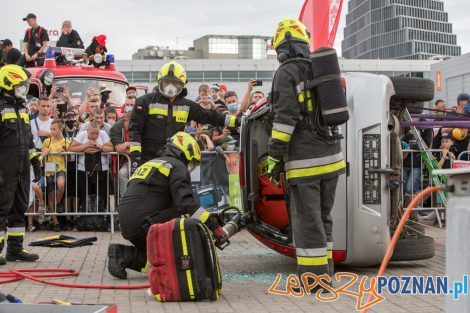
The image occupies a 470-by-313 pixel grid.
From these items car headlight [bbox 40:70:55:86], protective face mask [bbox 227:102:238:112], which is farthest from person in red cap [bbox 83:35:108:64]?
protective face mask [bbox 227:102:238:112]

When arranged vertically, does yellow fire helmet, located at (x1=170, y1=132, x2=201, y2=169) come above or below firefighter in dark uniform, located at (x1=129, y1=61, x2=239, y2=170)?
below

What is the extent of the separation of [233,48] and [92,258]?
75.0 metres

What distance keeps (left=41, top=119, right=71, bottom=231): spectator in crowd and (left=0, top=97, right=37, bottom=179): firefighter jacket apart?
3.10 metres

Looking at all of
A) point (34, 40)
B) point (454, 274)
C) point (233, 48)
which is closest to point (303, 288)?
point (454, 274)

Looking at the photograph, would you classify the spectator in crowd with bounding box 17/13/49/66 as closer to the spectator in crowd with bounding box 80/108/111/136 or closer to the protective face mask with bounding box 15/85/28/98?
the spectator in crowd with bounding box 80/108/111/136

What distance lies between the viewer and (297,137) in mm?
6645

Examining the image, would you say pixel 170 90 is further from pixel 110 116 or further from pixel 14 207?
pixel 110 116

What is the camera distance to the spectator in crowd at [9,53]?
1670 centimetres

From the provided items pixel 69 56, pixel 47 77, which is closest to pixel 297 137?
pixel 47 77

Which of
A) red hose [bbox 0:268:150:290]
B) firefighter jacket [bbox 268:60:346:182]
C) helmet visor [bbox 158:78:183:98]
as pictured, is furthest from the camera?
helmet visor [bbox 158:78:183:98]

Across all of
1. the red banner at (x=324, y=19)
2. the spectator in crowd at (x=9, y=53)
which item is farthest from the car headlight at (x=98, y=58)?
the red banner at (x=324, y=19)

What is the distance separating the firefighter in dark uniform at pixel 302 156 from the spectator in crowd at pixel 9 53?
11.2 m

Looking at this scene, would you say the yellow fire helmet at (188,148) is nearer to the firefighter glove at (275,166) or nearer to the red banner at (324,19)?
the firefighter glove at (275,166)

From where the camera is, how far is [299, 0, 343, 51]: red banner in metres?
15.1
